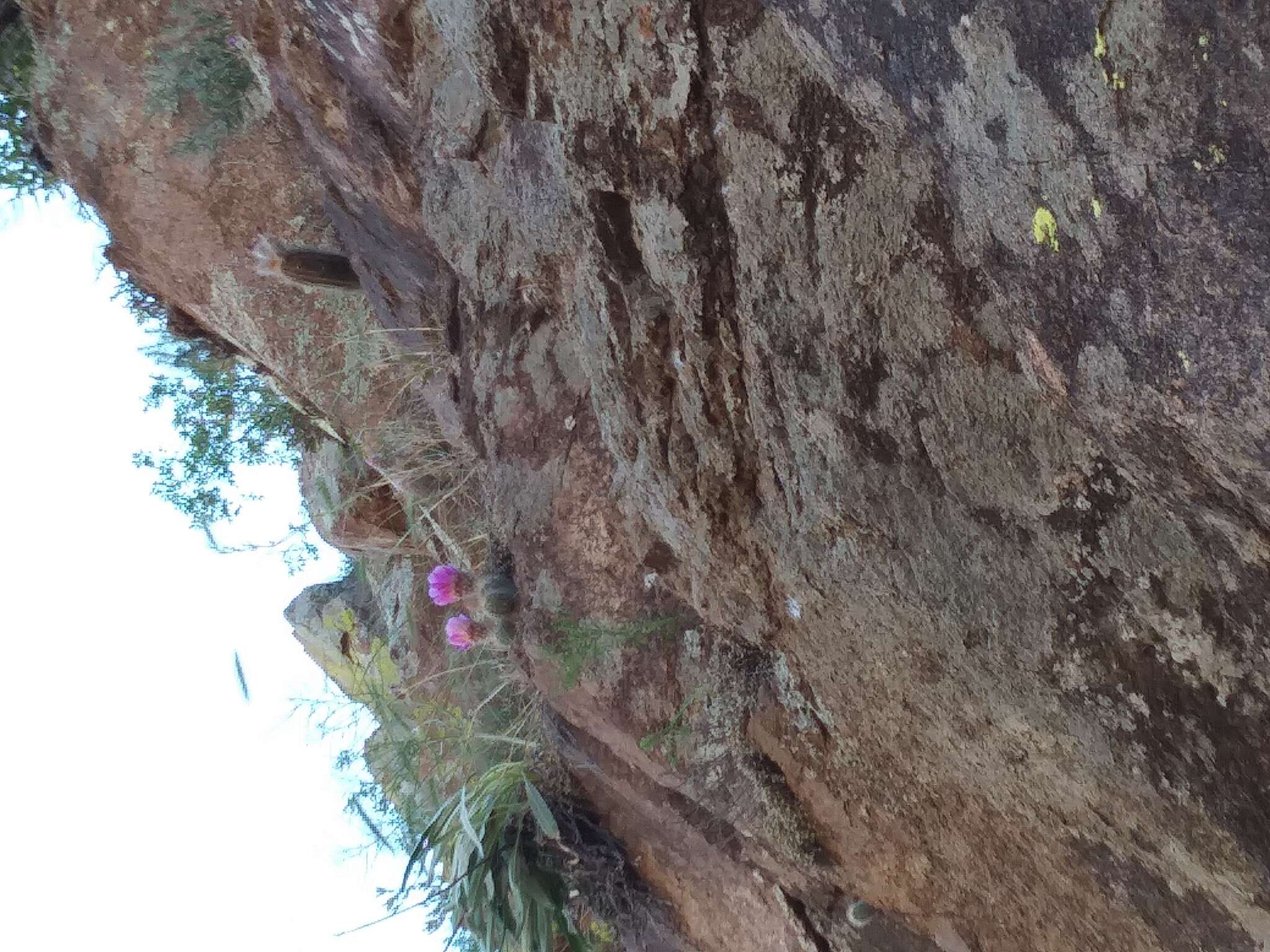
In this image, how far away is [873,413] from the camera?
59.9 inches

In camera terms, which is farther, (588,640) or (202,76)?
(202,76)

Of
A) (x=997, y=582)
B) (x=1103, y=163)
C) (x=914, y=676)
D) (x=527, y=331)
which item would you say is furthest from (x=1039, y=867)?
(x=527, y=331)

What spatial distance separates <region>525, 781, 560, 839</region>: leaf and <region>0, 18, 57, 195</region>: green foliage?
3447 mm

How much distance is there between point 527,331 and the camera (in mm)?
2816

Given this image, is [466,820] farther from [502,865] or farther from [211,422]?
[211,422]

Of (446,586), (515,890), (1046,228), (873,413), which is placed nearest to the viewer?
(1046,228)

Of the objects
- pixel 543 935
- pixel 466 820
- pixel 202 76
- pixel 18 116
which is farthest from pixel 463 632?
pixel 18 116

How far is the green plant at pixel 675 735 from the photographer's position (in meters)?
2.49

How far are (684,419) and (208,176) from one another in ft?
9.63

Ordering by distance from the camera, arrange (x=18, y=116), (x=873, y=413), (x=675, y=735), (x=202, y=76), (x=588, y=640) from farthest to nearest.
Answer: (x=18, y=116) → (x=202, y=76) → (x=588, y=640) → (x=675, y=735) → (x=873, y=413)

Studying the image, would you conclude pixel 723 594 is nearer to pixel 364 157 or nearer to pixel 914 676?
pixel 914 676

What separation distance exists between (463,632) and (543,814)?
619 millimetres

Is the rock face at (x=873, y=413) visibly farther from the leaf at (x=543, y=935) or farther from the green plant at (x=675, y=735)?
the leaf at (x=543, y=935)

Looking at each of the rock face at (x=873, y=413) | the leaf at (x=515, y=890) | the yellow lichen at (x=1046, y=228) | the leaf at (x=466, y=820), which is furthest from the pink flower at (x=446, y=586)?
→ the yellow lichen at (x=1046, y=228)
